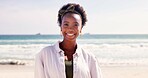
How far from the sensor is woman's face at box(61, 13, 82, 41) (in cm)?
253

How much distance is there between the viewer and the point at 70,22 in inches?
99.6

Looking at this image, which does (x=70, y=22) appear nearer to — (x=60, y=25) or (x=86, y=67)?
(x=60, y=25)

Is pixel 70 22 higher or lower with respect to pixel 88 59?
higher

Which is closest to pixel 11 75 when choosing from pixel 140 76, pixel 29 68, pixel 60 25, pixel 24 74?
pixel 24 74

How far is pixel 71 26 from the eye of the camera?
99.7 inches

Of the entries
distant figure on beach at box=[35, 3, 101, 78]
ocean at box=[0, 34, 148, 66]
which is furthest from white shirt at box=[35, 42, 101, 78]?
ocean at box=[0, 34, 148, 66]

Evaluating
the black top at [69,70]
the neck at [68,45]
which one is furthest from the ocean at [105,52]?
the black top at [69,70]

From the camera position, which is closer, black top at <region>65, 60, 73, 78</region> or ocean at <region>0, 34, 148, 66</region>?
black top at <region>65, 60, 73, 78</region>

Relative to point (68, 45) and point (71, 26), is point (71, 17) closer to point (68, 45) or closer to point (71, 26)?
point (71, 26)

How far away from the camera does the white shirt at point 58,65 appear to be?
2475 millimetres

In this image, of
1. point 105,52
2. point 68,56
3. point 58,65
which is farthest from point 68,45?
point 105,52

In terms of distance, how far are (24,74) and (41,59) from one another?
8.40m

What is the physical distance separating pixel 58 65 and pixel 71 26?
→ 31 cm

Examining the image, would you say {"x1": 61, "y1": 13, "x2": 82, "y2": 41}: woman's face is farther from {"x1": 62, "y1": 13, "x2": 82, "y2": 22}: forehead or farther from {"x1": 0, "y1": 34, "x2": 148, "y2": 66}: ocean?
{"x1": 0, "y1": 34, "x2": 148, "y2": 66}: ocean
